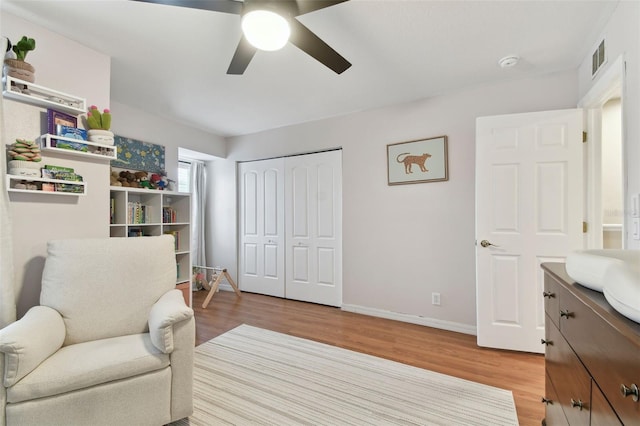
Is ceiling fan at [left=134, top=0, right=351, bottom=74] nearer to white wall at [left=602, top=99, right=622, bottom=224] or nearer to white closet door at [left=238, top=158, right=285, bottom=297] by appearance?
white closet door at [left=238, top=158, right=285, bottom=297]

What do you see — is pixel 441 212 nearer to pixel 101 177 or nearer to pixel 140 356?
pixel 140 356

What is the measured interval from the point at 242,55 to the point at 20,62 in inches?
53.7

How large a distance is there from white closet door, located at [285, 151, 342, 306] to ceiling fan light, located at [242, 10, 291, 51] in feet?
7.18

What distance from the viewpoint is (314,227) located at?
12.5 feet

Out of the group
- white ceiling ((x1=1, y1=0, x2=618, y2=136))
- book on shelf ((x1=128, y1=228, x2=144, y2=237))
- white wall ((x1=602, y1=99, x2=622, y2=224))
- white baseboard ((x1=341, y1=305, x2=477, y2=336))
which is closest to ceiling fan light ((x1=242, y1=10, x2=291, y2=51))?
white ceiling ((x1=1, y1=0, x2=618, y2=136))

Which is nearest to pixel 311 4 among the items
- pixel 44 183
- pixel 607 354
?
pixel 607 354

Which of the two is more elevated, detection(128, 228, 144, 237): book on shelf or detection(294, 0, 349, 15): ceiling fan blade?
detection(294, 0, 349, 15): ceiling fan blade

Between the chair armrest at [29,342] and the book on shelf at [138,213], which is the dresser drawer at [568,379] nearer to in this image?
the chair armrest at [29,342]

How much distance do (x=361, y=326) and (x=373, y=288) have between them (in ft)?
1.61

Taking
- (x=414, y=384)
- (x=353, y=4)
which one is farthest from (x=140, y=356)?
(x=353, y=4)

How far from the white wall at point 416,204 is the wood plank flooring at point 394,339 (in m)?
0.30

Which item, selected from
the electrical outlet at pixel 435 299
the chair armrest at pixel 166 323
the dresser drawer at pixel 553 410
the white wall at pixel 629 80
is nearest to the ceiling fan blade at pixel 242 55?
the chair armrest at pixel 166 323

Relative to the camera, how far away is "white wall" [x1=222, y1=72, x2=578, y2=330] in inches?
106

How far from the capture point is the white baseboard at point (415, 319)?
109 inches
